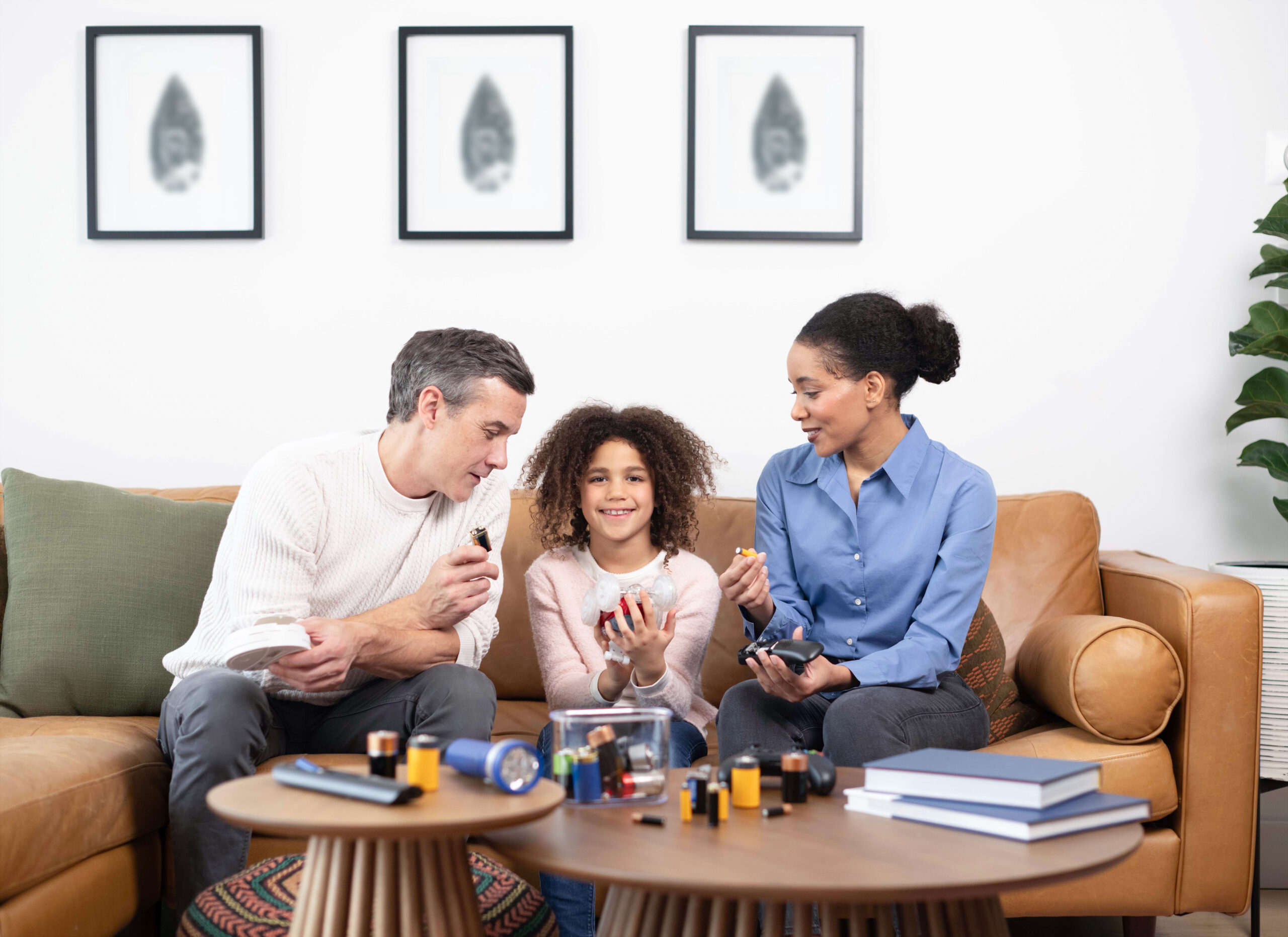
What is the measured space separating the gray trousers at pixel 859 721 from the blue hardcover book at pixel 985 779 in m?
0.48

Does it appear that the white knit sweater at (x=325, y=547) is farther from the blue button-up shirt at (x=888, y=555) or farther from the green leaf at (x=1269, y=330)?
the green leaf at (x=1269, y=330)

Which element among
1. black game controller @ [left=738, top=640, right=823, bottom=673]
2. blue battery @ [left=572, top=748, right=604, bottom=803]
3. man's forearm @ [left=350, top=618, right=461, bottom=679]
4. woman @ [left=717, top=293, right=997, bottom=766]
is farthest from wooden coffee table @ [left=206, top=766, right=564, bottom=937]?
woman @ [left=717, top=293, right=997, bottom=766]

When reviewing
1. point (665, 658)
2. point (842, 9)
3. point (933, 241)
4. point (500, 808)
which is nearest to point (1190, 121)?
point (933, 241)

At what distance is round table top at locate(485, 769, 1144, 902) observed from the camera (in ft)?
3.09

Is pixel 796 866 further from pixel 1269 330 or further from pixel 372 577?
pixel 1269 330

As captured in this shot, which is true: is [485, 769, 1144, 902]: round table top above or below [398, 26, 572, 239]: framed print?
below

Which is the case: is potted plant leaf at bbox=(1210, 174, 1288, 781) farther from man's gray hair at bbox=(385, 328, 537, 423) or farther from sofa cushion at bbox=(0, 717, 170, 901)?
sofa cushion at bbox=(0, 717, 170, 901)

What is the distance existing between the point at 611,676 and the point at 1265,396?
1693 mm

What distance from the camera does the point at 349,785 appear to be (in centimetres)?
108

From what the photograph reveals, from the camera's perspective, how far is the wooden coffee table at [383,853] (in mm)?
1000

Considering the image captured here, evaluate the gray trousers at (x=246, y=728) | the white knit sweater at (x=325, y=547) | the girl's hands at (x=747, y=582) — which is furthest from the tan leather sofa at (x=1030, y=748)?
the girl's hands at (x=747, y=582)

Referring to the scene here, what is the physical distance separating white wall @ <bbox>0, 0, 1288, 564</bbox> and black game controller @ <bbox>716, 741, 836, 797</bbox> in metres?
1.42

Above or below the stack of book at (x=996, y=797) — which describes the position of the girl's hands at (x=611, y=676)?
below

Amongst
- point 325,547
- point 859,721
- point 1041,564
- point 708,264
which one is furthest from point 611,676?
point 708,264
